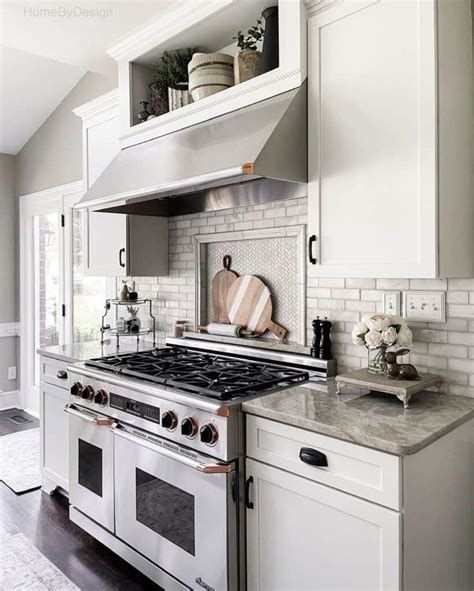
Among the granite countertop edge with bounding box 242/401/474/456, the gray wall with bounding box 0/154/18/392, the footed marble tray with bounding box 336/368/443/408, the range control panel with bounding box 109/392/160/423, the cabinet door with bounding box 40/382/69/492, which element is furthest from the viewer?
the gray wall with bounding box 0/154/18/392

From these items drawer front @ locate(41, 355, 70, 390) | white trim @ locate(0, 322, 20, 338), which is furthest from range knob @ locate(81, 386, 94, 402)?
white trim @ locate(0, 322, 20, 338)

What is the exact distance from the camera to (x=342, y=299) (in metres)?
2.26

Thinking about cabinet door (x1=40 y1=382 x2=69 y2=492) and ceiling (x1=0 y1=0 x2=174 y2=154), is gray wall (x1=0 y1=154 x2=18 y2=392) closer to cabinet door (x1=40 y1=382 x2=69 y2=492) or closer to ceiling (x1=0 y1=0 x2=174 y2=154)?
ceiling (x1=0 y1=0 x2=174 y2=154)

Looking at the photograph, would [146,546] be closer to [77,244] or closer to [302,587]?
[302,587]

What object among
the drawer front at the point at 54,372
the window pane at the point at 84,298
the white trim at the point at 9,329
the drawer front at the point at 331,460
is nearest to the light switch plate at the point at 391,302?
the drawer front at the point at 331,460

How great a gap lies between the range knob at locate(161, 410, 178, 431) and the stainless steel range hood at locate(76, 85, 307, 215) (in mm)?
943

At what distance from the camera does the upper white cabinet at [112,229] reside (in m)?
3.03

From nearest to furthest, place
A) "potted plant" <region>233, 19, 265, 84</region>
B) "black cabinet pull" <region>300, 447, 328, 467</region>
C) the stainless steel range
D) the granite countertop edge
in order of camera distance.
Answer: the granite countertop edge, "black cabinet pull" <region>300, 447, 328, 467</region>, the stainless steel range, "potted plant" <region>233, 19, 265, 84</region>

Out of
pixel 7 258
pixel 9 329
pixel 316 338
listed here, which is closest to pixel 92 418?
pixel 316 338

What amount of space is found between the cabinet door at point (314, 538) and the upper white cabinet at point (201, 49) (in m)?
1.53

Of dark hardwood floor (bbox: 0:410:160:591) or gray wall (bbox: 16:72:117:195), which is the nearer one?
dark hardwood floor (bbox: 0:410:160:591)

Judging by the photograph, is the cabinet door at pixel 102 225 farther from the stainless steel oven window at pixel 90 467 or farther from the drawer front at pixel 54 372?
the stainless steel oven window at pixel 90 467

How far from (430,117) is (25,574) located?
8.45 ft

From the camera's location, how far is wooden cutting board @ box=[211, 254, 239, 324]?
2.82 m
